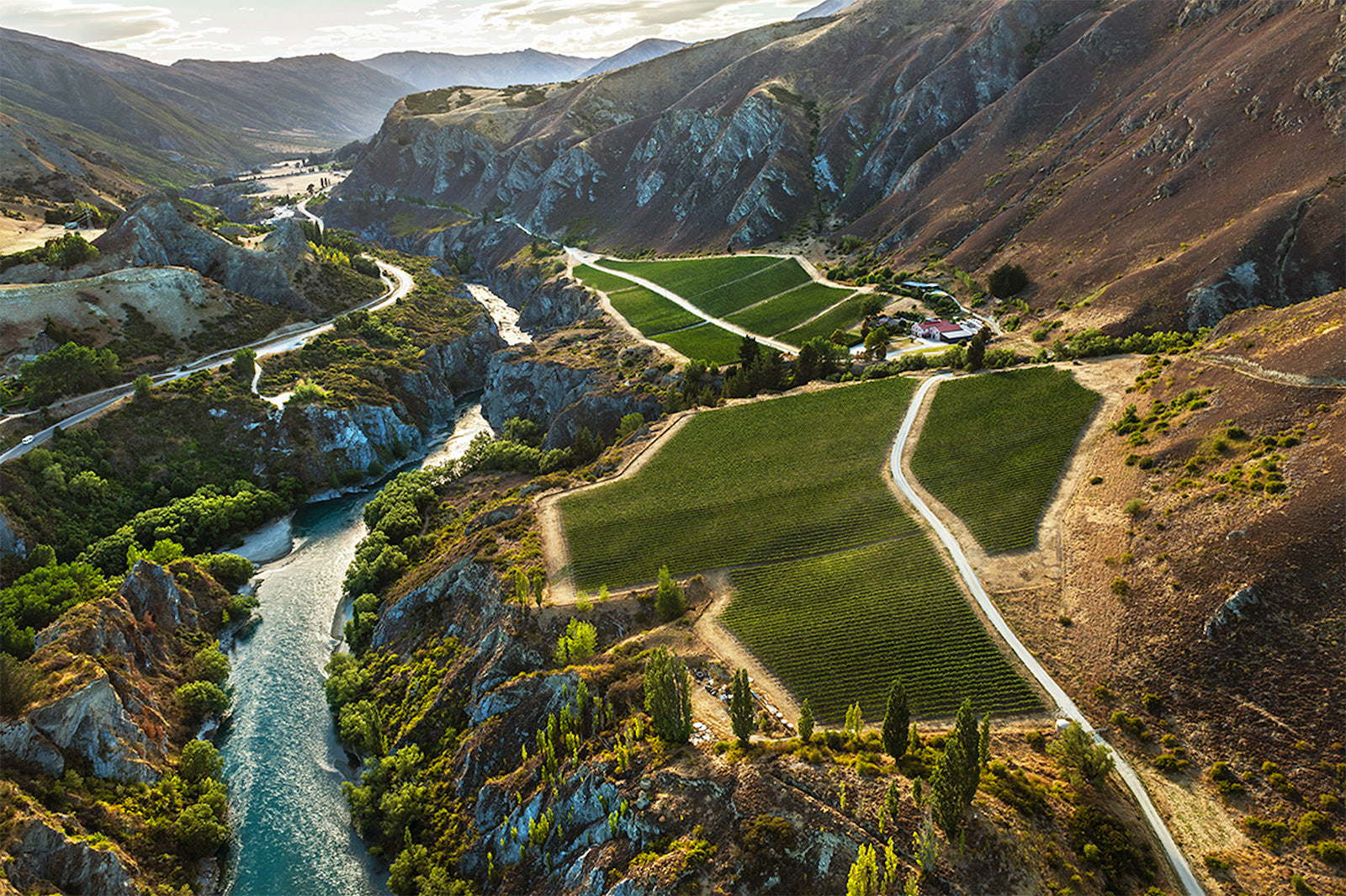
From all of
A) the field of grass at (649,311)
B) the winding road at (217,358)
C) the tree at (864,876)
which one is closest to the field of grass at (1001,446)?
the tree at (864,876)

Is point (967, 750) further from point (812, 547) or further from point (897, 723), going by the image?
point (812, 547)

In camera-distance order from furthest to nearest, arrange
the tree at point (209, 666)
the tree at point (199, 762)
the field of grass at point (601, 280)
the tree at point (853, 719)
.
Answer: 1. the field of grass at point (601, 280)
2. the tree at point (209, 666)
3. the tree at point (199, 762)
4. the tree at point (853, 719)

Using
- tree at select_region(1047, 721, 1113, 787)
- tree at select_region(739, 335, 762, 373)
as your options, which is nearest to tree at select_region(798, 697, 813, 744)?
tree at select_region(1047, 721, 1113, 787)

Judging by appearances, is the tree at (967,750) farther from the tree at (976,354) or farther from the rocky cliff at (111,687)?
the tree at (976,354)

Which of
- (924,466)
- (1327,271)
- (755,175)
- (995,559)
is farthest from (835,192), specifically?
(995,559)

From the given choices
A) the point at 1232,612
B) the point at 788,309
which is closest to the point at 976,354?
the point at 788,309
